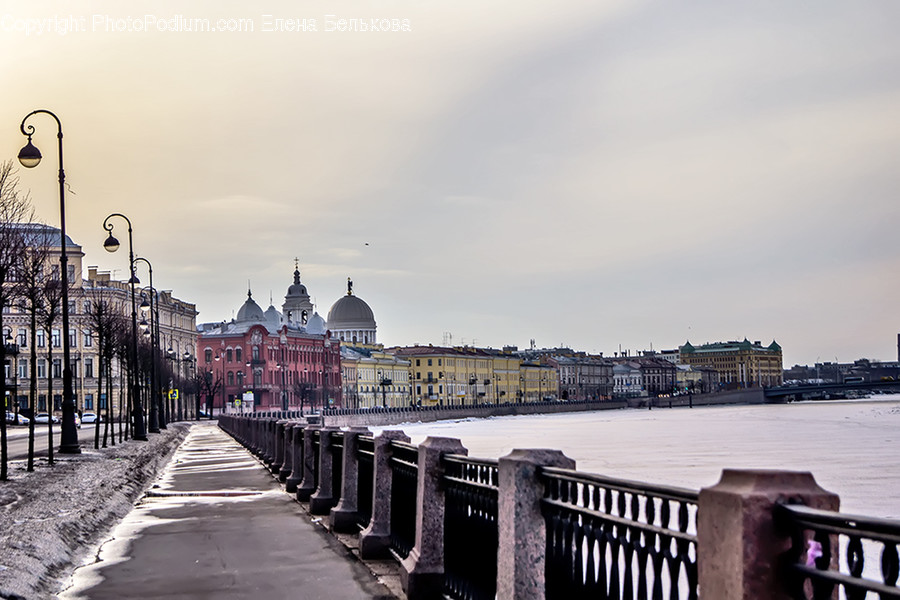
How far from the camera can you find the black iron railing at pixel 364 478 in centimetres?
1293

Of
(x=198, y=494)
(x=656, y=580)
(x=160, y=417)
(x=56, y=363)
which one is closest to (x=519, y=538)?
(x=656, y=580)

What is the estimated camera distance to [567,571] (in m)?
6.25

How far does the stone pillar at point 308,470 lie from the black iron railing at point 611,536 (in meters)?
11.4

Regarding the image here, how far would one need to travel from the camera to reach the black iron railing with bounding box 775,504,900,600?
11.3 feet

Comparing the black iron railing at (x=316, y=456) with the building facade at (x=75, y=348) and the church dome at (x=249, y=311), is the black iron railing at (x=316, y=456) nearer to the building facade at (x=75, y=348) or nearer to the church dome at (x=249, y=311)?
the building facade at (x=75, y=348)

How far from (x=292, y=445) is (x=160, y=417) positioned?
4859 cm

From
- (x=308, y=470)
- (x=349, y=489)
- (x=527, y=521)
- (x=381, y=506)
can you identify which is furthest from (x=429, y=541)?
(x=308, y=470)

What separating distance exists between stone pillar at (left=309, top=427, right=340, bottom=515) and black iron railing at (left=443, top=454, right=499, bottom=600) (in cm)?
678

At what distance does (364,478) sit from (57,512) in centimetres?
456

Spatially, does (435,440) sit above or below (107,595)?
above

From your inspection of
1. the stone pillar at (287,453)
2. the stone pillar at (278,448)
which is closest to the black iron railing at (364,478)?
the stone pillar at (287,453)

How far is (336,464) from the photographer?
622 inches

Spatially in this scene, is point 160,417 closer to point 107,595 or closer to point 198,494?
point 198,494

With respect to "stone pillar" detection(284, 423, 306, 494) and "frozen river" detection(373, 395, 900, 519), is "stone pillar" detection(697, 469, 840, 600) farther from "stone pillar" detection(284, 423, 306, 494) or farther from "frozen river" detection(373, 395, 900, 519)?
"frozen river" detection(373, 395, 900, 519)
